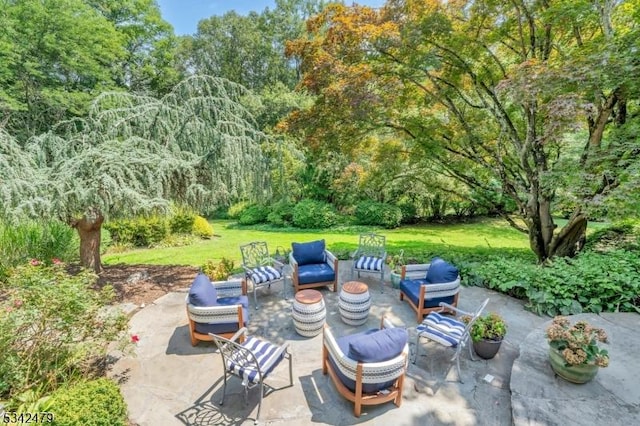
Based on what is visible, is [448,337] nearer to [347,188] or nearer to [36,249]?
[36,249]

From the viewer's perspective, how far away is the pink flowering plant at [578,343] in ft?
12.0

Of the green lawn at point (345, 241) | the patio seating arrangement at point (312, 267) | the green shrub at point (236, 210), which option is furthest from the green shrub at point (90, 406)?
the green shrub at point (236, 210)

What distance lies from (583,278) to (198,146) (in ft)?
26.6

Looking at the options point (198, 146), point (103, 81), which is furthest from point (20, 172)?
point (103, 81)

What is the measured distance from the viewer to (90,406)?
2.95 m

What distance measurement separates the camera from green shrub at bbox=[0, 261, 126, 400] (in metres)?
3.47

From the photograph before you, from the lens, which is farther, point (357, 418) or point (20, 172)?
point (20, 172)

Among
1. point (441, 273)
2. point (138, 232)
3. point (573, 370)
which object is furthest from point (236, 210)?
point (573, 370)

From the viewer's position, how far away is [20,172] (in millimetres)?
5242

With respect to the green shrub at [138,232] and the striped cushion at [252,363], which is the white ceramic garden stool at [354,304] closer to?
the striped cushion at [252,363]

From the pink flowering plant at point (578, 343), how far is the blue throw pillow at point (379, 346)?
2027 mm

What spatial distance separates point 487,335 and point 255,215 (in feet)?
49.3

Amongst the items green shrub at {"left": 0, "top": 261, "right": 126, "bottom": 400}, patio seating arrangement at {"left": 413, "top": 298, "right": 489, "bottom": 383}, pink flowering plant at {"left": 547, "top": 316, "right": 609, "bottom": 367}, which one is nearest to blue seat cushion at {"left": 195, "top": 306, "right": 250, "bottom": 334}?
green shrub at {"left": 0, "top": 261, "right": 126, "bottom": 400}

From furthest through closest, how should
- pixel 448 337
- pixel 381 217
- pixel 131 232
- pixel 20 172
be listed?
pixel 381 217 → pixel 131 232 → pixel 20 172 → pixel 448 337
